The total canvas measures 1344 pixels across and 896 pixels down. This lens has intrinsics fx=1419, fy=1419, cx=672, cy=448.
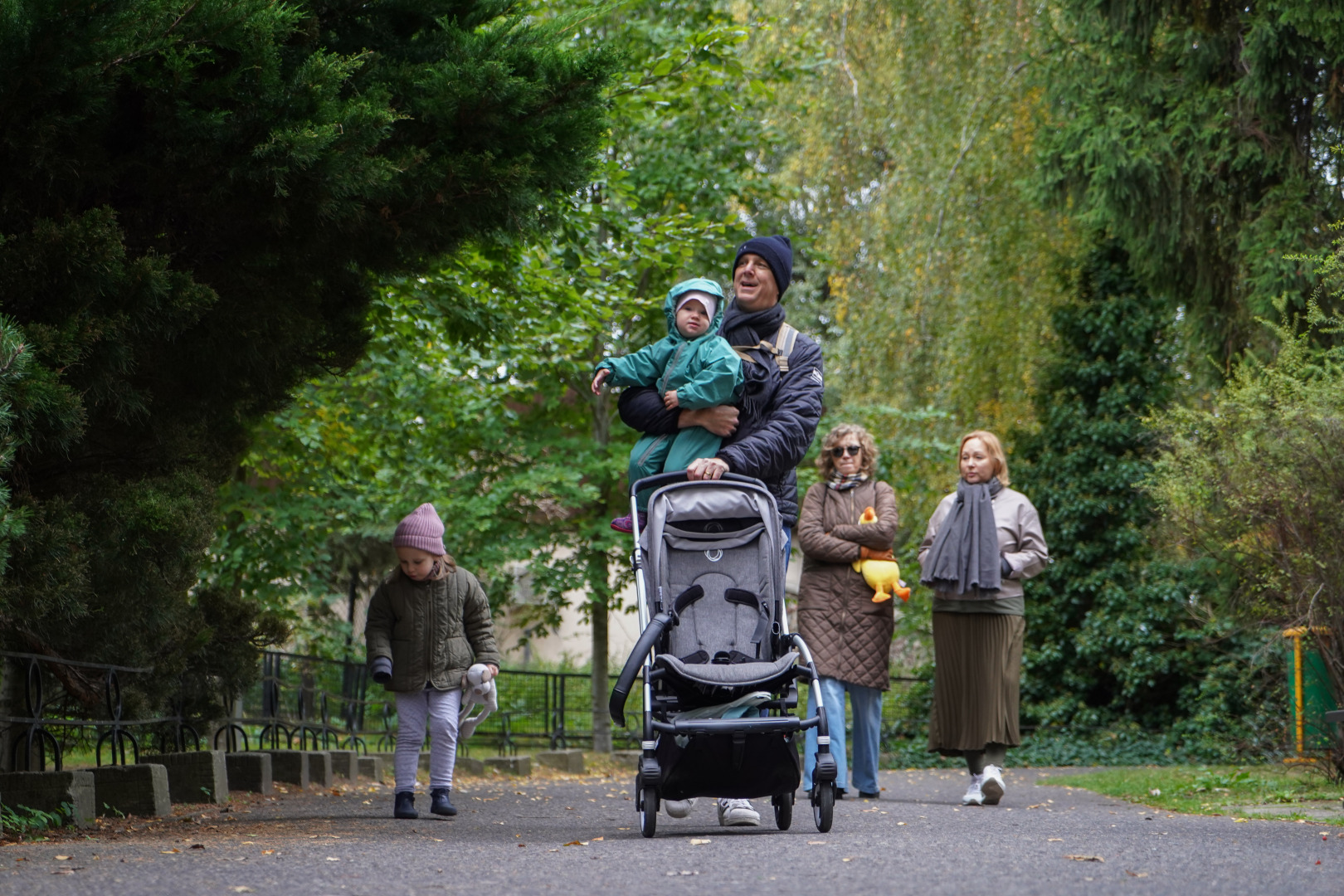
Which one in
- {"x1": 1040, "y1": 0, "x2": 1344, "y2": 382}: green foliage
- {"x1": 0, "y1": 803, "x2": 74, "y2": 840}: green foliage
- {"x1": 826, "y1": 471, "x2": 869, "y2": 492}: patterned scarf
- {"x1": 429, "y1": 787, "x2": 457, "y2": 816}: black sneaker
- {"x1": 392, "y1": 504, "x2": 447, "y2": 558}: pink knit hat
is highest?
{"x1": 1040, "y1": 0, "x2": 1344, "y2": 382}: green foliage

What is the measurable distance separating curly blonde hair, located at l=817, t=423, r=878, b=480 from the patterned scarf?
4cm

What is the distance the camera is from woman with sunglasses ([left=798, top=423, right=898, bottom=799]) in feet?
27.0

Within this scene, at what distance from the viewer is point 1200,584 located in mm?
15070

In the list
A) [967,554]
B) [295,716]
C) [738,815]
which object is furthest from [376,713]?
[738,815]

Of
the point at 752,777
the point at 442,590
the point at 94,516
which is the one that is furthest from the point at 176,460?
the point at 752,777

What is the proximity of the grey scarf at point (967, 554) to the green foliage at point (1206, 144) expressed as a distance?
5.08 metres

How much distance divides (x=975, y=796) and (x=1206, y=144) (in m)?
7.81

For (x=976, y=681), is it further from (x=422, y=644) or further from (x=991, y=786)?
(x=422, y=644)

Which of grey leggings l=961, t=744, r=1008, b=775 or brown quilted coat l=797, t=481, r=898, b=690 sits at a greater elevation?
brown quilted coat l=797, t=481, r=898, b=690

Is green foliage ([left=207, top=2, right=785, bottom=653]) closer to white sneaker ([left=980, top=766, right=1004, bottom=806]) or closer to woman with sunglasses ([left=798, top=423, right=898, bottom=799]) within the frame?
woman with sunglasses ([left=798, top=423, right=898, bottom=799])

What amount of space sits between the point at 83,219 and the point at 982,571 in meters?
5.20

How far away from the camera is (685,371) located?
6047 millimetres

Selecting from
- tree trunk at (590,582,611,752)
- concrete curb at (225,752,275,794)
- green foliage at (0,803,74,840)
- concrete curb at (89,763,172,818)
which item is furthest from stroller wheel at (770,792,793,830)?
tree trunk at (590,582,611,752)

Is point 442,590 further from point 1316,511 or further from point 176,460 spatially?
point 1316,511
